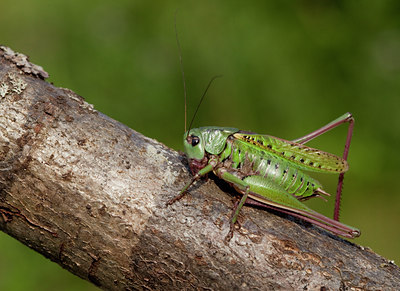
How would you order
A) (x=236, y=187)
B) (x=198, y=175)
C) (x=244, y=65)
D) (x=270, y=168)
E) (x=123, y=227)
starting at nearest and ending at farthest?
(x=123, y=227)
(x=198, y=175)
(x=236, y=187)
(x=270, y=168)
(x=244, y=65)

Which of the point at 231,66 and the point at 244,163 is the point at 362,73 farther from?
the point at 244,163

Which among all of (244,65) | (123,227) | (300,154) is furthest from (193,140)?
(244,65)

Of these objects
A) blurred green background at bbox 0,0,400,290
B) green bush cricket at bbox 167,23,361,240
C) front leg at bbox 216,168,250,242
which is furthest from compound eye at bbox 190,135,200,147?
blurred green background at bbox 0,0,400,290

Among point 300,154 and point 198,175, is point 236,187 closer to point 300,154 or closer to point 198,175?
point 198,175

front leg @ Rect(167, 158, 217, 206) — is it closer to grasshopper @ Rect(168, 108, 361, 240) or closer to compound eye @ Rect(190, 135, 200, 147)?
grasshopper @ Rect(168, 108, 361, 240)

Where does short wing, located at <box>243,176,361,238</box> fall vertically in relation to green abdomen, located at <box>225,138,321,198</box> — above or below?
below

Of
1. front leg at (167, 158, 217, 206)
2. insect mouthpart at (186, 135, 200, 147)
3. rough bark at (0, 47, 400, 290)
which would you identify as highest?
insect mouthpart at (186, 135, 200, 147)

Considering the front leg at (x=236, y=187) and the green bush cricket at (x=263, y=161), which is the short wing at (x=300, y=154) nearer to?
the green bush cricket at (x=263, y=161)
